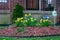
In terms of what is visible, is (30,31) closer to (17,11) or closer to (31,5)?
(17,11)

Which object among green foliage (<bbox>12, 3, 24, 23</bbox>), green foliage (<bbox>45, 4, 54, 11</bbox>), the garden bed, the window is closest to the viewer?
Answer: the garden bed

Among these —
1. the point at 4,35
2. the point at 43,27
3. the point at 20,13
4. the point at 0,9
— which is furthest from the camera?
the point at 0,9

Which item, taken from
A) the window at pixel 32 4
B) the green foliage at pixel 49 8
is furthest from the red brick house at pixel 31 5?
the green foliage at pixel 49 8

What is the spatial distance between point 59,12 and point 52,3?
51.4 inches

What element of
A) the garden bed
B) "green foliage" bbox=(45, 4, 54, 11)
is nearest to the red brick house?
"green foliage" bbox=(45, 4, 54, 11)

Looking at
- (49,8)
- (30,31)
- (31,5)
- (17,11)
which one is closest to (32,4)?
(31,5)

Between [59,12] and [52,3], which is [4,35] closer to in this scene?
[59,12]

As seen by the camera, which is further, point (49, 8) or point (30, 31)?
point (49, 8)

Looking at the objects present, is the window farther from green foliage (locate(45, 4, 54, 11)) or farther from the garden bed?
the garden bed

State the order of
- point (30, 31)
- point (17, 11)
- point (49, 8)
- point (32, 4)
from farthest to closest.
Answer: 1. point (32, 4)
2. point (49, 8)
3. point (17, 11)
4. point (30, 31)

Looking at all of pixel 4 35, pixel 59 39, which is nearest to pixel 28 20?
pixel 4 35

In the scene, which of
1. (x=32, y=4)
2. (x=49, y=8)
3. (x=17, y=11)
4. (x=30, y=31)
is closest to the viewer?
(x=30, y=31)

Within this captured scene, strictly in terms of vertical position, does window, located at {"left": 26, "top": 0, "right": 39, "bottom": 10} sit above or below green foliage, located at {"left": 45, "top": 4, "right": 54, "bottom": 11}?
above

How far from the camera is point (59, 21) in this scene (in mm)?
14195
